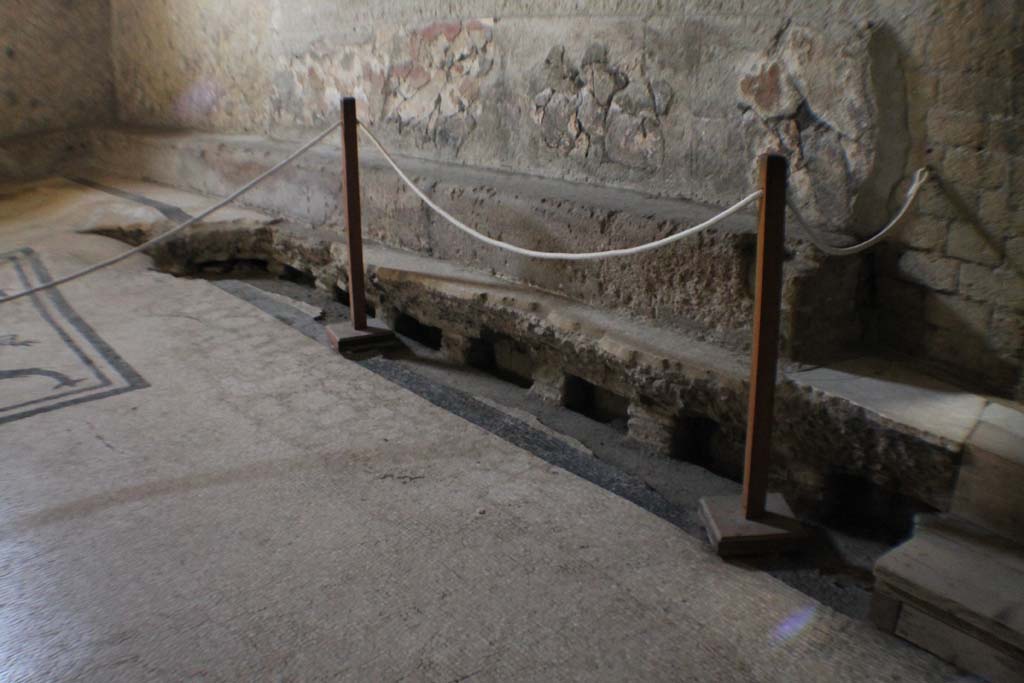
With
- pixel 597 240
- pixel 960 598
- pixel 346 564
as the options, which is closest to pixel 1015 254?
pixel 960 598

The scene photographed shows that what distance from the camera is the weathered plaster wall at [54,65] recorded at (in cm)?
679

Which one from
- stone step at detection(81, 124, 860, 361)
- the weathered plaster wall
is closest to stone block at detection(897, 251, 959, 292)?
stone step at detection(81, 124, 860, 361)

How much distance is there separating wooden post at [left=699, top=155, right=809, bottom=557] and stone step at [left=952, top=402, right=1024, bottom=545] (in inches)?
15.3

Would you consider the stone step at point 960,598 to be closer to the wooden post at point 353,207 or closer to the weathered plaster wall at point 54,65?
the wooden post at point 353,207

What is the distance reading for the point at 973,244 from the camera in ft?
7.68

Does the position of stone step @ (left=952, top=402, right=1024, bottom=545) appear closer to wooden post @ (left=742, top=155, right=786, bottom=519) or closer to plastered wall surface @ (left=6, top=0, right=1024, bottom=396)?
plastered wall surface @ (left=6, top=0, right=1024, bottom=396)

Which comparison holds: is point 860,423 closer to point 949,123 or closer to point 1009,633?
point 1009,633

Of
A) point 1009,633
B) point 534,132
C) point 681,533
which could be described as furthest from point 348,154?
point 1009,633

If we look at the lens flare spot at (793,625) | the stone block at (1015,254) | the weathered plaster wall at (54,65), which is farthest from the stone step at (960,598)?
the weathered plaster wall at (54,65)

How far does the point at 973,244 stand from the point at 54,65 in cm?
710

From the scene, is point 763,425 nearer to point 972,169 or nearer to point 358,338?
point 972,169

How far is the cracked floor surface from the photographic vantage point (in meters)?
1.78

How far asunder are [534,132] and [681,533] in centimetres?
204

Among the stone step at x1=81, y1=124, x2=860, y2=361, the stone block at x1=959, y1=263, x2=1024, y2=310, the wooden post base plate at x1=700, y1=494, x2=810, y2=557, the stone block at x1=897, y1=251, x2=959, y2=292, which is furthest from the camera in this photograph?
the stone step at x1=81, y1=124, x2=860, y2=361
